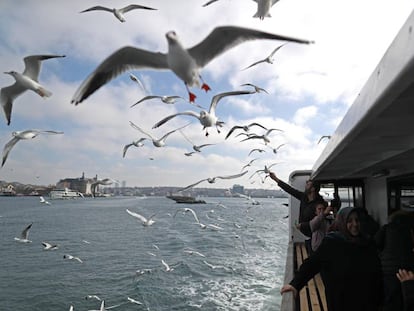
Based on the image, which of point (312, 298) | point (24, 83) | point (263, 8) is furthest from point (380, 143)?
point (24, 83)


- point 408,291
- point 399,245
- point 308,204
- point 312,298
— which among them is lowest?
point 312,298

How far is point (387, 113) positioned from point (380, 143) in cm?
122

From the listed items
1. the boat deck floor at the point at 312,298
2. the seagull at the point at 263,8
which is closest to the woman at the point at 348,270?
the boat deck floor at the point at 312,298

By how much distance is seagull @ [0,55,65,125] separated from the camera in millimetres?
6785

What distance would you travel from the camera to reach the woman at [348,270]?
8.89 ft

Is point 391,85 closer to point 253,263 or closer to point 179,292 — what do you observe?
point 179,292

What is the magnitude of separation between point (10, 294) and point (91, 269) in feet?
14.3

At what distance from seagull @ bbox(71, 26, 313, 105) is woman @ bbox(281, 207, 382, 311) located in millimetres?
2031

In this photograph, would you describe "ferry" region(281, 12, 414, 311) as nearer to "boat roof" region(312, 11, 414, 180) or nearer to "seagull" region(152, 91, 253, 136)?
"boat roof" region(312, 11, 414, 180)

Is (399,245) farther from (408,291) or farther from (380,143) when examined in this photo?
(380,143)

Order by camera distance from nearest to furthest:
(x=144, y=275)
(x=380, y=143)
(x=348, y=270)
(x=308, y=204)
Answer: (x=348, y=270) < (x=380, y=143) < (x=308, y=204) < (x=144, y=275)

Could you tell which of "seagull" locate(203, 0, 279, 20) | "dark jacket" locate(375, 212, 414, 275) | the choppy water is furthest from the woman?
the choppy water

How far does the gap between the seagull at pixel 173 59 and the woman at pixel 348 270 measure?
2031mm

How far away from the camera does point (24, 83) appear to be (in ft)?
22.5
